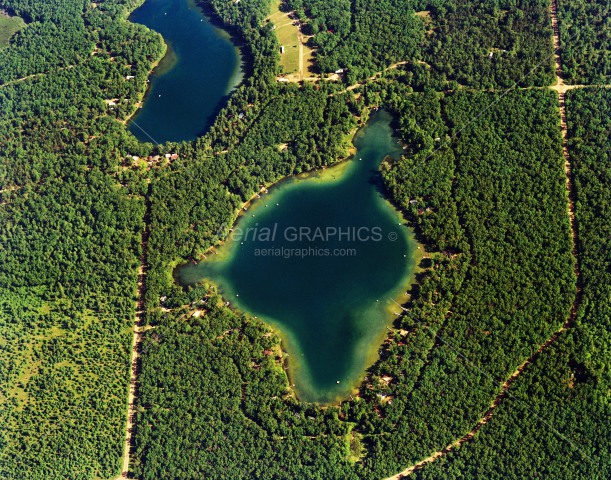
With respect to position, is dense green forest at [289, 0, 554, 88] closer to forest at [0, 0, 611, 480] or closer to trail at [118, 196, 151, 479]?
forest at [0, 0, 611, 480]

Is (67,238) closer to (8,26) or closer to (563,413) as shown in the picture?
(8,26)

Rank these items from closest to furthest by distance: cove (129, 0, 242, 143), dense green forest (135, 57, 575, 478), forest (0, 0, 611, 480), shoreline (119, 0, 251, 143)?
forest (0, 0, 611, 480) < dense green forest (135, 57, 575, 478) < cove (129, 0, 242, 143) < shoreline (119, 0, 251, 143)

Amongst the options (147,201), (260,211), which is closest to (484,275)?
(260,211)

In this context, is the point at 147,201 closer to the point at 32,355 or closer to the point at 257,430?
the point at 32,355

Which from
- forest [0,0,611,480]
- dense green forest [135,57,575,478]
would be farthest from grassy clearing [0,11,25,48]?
dense green forest [135,57,575,478]

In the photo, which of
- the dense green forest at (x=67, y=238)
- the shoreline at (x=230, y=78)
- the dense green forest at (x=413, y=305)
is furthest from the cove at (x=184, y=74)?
the dense green forest at (x=413, y=305)

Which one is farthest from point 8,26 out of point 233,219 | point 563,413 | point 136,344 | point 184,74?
point 563,413

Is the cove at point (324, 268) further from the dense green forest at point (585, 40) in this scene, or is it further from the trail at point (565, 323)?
the dense green forest at point (585, 40)
